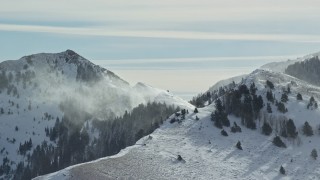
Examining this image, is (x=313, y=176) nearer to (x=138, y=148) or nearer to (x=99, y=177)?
(x=138, y=148)

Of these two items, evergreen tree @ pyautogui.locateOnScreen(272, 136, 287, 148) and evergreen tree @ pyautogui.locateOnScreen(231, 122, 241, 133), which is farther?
evergreen tree @ pyautogui.locateOnScreen(231, 122, 241, 133)

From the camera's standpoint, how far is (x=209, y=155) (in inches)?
6407

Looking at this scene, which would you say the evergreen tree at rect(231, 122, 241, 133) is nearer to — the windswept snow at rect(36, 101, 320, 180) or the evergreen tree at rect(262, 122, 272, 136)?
the windswept snow at rect(36, 101, 320, 180)

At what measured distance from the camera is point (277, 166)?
161750mm

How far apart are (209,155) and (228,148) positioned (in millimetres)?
9915

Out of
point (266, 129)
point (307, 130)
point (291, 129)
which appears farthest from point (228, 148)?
point (307, 130)

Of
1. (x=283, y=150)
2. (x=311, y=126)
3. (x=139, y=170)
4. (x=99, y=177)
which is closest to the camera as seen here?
(x=99, y=177)

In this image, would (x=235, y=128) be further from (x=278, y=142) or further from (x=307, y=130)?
(x=307, y=130)

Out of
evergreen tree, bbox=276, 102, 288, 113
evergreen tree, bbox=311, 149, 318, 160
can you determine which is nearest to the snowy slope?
evergreen tree, bbox=311, 149, 318, 160

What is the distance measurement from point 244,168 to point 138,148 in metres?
28.5

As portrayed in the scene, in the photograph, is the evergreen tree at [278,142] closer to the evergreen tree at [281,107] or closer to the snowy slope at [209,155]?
the snowy slope at [209,155]

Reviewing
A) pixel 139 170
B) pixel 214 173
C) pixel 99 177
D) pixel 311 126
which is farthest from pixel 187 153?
pixel 311 126

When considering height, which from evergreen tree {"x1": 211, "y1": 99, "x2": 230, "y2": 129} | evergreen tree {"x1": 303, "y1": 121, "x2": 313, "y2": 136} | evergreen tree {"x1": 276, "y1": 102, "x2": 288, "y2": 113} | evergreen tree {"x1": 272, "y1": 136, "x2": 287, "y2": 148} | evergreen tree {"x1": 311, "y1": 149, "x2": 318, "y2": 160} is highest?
evergreen tree {"x1": 276, "y1": 102, "x2": 288, "y2": 113}

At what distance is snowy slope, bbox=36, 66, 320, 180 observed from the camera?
454 feet
